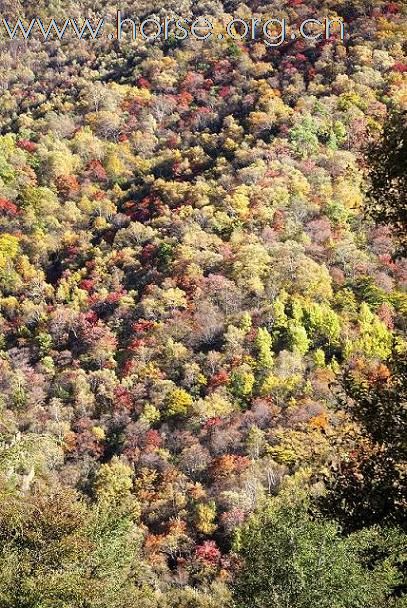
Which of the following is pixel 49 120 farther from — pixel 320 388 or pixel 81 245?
pixel 320 388

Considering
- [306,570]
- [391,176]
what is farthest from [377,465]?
[306,570]

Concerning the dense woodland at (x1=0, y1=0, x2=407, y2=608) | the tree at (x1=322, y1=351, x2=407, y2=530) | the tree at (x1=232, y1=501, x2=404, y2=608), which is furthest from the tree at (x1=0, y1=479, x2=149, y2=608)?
the tree at (x1=322, y1=351, x2=407, y2=530)

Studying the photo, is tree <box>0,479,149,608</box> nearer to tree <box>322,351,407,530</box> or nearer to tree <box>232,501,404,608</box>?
tree <box>232,501,404,608</box>

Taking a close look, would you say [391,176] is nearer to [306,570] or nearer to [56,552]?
[56,552]

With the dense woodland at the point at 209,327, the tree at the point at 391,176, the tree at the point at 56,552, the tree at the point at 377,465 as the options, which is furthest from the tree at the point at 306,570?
the tree at the point at 391,176

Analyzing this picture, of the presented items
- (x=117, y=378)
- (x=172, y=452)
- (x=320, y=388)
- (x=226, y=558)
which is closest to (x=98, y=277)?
(x=117, y=378)

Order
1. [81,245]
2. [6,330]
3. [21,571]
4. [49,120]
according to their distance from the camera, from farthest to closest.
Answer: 1. [49,120]
2. [81,245]
3. [6,330]
4. [21,571]

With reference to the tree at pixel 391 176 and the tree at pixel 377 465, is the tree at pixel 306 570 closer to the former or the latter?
the tree at pixel 377 465
